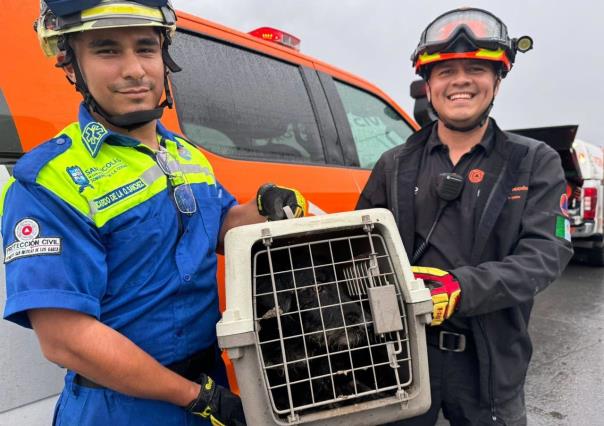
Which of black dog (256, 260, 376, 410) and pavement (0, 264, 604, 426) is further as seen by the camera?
pavement (0, 264, 604, 426)

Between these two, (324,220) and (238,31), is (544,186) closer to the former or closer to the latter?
(324,220)

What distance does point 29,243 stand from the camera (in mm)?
942

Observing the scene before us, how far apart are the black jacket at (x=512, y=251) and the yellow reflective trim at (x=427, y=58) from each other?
15.3 inches

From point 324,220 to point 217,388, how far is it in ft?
1.73

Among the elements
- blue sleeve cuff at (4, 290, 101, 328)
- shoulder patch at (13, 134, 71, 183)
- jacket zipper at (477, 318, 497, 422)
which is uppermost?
shoulder patch at (13, 134, 71, 183)

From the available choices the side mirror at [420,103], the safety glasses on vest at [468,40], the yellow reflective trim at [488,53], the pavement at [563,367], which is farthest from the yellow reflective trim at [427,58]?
the pavement at [563,367]

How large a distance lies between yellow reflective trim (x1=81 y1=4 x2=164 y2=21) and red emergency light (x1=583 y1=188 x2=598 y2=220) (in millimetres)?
7417

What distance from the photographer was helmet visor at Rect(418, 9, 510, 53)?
1.58 metres

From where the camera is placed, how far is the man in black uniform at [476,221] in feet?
4.50

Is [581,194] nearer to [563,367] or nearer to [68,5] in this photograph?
[563,367]

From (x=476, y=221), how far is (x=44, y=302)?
1268 mm

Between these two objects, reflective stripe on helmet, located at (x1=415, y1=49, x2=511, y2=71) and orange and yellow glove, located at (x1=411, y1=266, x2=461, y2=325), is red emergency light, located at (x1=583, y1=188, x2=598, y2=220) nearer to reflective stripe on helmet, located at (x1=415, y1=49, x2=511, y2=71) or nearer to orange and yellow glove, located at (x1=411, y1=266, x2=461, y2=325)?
reflective stripe on helmet, located at (x1=415, y1=49, x2=511, y2=71)

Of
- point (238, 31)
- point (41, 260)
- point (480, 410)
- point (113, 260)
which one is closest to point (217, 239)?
point (113, 260)

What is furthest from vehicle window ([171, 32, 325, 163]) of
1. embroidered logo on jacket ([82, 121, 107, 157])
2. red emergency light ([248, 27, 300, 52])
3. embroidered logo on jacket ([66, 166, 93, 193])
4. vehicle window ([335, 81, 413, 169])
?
embroidered logo on jacket ([66, 166, 93, 193])
